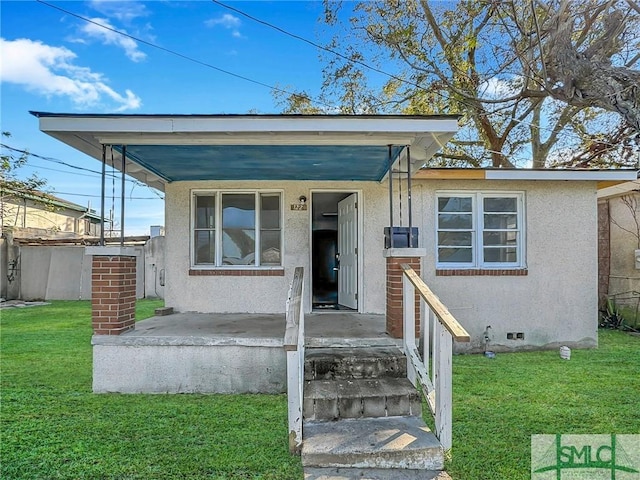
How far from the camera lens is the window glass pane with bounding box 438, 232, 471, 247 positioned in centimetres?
712

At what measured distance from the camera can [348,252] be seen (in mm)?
7250

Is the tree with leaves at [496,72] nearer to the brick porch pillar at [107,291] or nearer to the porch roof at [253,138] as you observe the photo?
the porch roof at [253,138]

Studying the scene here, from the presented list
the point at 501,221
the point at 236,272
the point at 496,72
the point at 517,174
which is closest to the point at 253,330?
the point at 236,272

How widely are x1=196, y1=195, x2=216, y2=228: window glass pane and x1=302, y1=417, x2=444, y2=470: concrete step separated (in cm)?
443

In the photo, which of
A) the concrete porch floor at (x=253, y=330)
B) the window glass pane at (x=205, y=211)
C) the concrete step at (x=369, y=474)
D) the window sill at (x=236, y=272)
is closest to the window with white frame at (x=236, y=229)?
the window glass pane at (x=205, y=211)

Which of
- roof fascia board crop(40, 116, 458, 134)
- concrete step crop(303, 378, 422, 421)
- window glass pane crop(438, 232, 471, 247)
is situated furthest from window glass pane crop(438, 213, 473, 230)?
concrete step crop(303, 378, 422, 421)

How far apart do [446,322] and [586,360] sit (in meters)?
4.46

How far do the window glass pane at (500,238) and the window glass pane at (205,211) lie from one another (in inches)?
184

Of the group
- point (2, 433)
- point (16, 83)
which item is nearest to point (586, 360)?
point (2, 433)

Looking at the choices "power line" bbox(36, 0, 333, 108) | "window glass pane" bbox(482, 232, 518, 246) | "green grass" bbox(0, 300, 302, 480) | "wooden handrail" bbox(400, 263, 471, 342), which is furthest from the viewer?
"power line" bbox(36, 0, 333, 108)

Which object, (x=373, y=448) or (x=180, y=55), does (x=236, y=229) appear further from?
(x=180, y=55)

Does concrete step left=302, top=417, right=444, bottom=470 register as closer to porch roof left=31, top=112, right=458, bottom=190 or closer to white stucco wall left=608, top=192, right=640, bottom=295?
porch roof left=31, top=112, right=458, bottom=190

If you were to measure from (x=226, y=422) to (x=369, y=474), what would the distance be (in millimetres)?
1476

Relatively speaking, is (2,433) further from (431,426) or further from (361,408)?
(431,426)
